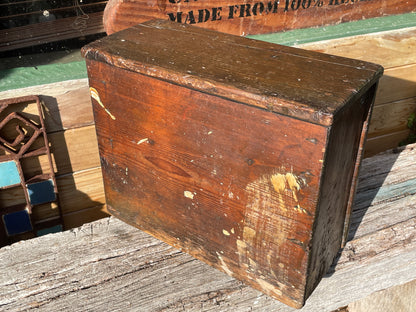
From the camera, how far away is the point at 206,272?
1.47 metres

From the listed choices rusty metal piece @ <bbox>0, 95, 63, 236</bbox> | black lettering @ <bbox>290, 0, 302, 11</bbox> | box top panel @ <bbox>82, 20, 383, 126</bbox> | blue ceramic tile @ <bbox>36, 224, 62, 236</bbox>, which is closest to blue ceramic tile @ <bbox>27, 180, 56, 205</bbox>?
rusty metal piece @ <bbox>0, 95, 63, 236</bbox>

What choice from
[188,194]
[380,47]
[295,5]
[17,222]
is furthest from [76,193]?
[380,47]

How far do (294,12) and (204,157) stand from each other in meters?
1.20

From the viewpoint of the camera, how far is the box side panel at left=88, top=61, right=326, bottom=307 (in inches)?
45.2

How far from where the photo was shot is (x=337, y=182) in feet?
4.18

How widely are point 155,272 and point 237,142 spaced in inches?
20.9

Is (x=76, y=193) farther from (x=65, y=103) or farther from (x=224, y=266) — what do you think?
(x=224, y=266)

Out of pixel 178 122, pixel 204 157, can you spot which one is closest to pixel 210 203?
pixel 204 157

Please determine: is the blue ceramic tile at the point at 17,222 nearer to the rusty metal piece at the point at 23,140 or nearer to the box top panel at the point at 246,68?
the rusty metal piece at the point at 23,140

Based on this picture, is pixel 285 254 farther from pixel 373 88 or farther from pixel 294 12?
pixel 294 12

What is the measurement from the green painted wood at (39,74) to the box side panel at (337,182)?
1.08m

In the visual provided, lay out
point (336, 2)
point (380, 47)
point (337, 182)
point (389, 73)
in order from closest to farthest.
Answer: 1. point (337, 182)
2. point (336, 2)
3. point (380, 47)
4. point (389, 73)

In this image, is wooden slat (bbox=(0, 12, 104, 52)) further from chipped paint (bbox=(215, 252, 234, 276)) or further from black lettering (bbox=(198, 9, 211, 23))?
chipped paint (bbox=(215, 252, 234, 276))

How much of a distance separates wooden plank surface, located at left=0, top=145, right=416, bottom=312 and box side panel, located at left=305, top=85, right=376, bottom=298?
4.2 inches
